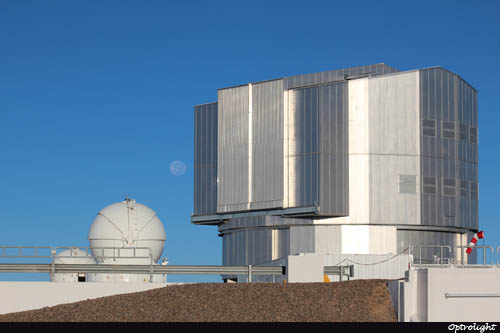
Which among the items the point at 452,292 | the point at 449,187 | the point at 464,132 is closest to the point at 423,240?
the point at 449,187

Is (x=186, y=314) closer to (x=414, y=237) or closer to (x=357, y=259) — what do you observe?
(x=357, y=259)

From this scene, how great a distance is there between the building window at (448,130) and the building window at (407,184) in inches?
121

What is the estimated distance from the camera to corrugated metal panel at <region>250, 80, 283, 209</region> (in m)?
45.5

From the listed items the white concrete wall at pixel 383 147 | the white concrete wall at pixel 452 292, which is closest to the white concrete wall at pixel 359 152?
the white concrete wall at pixel 383 147

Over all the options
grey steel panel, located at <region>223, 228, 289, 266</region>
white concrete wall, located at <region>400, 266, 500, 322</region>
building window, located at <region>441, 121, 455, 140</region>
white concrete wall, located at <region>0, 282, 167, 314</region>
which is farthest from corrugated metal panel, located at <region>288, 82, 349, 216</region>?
white concrete wall, located at <region>400, 266, 500, 322</region>

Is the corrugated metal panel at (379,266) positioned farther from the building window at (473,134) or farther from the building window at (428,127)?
the building window at (473,134)

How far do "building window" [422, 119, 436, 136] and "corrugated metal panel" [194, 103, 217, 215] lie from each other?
513 inches

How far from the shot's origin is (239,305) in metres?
25.0

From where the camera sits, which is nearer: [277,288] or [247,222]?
[277,288]

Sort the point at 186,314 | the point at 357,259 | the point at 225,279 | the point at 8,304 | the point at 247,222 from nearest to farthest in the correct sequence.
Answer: the point at 186,314 → the point at 8,304 → the point at 357,259 → the point at 247,222 → the point at 225,279

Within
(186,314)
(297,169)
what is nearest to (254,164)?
(297,169)

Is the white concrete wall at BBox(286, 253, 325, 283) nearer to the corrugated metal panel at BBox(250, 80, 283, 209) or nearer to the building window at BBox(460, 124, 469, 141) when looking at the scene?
the corrugated metal panel at BBox(250, 80, 283, 209)
